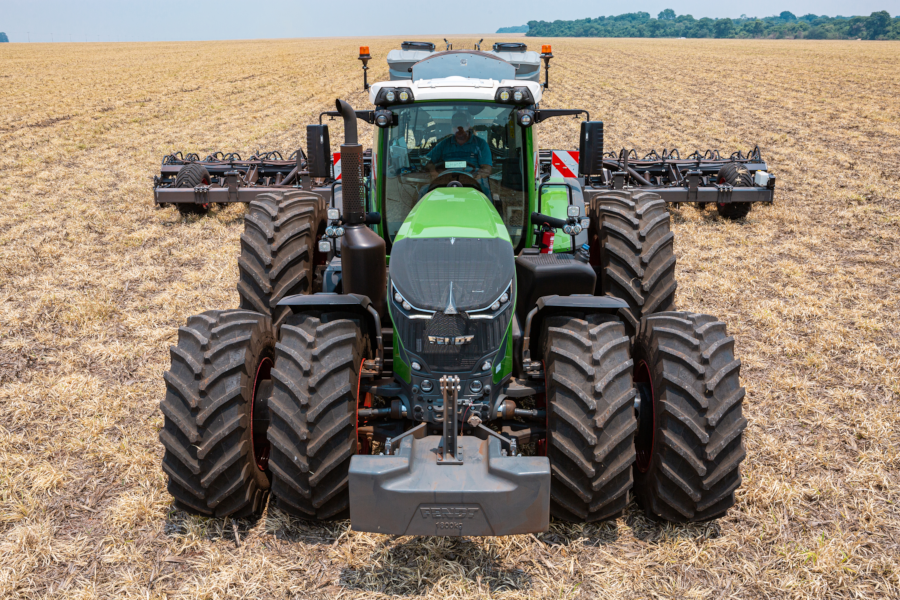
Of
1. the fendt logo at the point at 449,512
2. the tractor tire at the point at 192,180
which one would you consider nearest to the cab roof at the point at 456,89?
the fendt logo at the point at 449,512

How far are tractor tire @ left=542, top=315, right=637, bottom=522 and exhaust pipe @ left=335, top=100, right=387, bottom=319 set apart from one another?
114cm

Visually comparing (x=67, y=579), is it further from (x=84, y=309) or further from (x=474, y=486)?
(x=84, y=309)

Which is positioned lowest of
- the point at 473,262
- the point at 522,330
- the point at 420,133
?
the point at 522,330

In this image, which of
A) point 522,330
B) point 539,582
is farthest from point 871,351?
point 539,582

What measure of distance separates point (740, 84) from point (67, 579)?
106 ft

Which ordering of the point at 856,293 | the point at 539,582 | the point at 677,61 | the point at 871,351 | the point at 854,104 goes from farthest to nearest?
1. the point at 677,61
2. the point at 854,104
3. the point at 856,293
4. the point at 871,351
5. the point at 539,582

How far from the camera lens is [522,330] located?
4.38m

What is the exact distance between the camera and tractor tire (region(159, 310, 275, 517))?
144 inches

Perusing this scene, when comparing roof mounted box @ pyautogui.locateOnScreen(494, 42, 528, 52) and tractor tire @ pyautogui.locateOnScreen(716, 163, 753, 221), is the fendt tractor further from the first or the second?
tractor tire @ pyautogui.locateOnScreen(716, 163, 753, 221)

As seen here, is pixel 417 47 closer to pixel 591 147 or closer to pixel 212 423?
pixel 591 147

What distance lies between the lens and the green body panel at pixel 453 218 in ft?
13.2

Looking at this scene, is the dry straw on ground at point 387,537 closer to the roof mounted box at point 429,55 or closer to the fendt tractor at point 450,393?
the fendt tractor at point 450,393

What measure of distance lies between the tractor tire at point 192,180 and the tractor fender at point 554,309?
7.32 metres

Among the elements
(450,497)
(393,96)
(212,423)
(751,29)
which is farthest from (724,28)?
(450,497)
